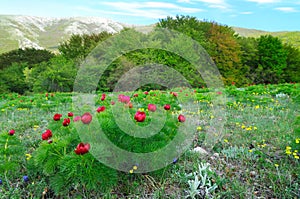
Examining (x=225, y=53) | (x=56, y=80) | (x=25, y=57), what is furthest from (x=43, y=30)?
(x=225, y=53)

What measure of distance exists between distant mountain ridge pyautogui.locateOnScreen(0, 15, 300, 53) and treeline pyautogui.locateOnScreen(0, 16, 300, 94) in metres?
75.7

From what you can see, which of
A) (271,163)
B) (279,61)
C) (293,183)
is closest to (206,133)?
(271,163)

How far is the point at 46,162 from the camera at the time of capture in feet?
6.13

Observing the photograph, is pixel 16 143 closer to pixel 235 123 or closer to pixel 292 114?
pixel 235 123

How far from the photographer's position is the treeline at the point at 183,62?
59.1 feet

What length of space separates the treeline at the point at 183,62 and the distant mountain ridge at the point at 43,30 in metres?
75.7

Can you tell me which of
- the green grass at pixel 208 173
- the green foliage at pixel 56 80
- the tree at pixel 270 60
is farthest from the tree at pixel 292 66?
the green grass at pixel 208 173

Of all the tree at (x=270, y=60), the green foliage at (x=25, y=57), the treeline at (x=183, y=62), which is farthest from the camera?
the green foliage at (x=25, y=57)

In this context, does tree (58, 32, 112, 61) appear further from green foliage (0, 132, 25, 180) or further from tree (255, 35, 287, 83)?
green foliage (0, 132, 25, 180)

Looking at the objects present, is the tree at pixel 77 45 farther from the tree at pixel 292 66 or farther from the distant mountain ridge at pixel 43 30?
→ the distant mountain ridge at pixel 43 30

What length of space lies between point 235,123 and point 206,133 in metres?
0.82

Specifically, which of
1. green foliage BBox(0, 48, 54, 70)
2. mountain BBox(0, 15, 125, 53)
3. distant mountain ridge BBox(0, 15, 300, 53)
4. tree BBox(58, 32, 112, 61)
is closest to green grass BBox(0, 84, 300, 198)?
tree BBox(58, 32, 112, 61)

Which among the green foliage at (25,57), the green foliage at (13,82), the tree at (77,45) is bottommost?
the green foliage at (13,82)

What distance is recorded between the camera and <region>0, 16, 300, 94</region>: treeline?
18.0m
